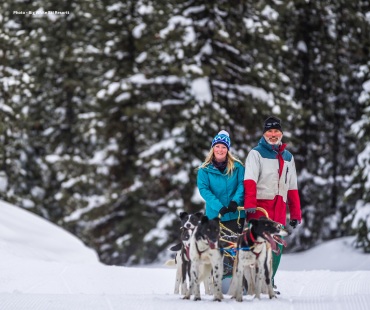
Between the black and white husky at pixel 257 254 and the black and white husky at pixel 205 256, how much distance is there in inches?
8.8

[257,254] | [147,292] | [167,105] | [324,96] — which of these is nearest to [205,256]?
[257,254]

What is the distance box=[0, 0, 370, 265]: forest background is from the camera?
19875 millimetres

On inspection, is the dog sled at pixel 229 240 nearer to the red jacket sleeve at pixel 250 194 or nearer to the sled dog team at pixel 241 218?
the sled dog team at pixel 241 218

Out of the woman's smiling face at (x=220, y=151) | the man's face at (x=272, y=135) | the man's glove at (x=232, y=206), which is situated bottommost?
the man's glove at (x=232, y=206)

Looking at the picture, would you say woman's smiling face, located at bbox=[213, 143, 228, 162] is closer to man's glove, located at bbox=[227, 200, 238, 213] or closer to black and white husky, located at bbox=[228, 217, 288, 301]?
man's glove, located at bbox=[227, 200, 238, 213]

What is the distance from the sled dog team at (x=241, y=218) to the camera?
715 cm

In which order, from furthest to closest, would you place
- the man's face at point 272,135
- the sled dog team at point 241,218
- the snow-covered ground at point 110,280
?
1. the man's face at point 272,135
2. the sled dog team at point 241,218
3. the snow-covered ground at point 110,280

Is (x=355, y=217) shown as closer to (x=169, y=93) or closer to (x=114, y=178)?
(x=169, y=93)

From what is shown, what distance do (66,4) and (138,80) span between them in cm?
977

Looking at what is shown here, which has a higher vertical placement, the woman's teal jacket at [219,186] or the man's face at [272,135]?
the man's face at [272,135]

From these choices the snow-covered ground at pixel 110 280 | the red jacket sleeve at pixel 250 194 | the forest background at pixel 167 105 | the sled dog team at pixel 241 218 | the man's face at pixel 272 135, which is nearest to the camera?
the snow-covered ground at pixel 110 280

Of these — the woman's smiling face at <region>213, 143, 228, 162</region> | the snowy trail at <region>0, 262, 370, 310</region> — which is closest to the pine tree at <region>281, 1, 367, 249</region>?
the snowy trail at <region>0, 262, 370, 310</region>

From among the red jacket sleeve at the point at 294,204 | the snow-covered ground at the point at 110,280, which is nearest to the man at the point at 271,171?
the red jacket sleeve at the point at 294,204

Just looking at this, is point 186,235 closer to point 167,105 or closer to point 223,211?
point 223,211
